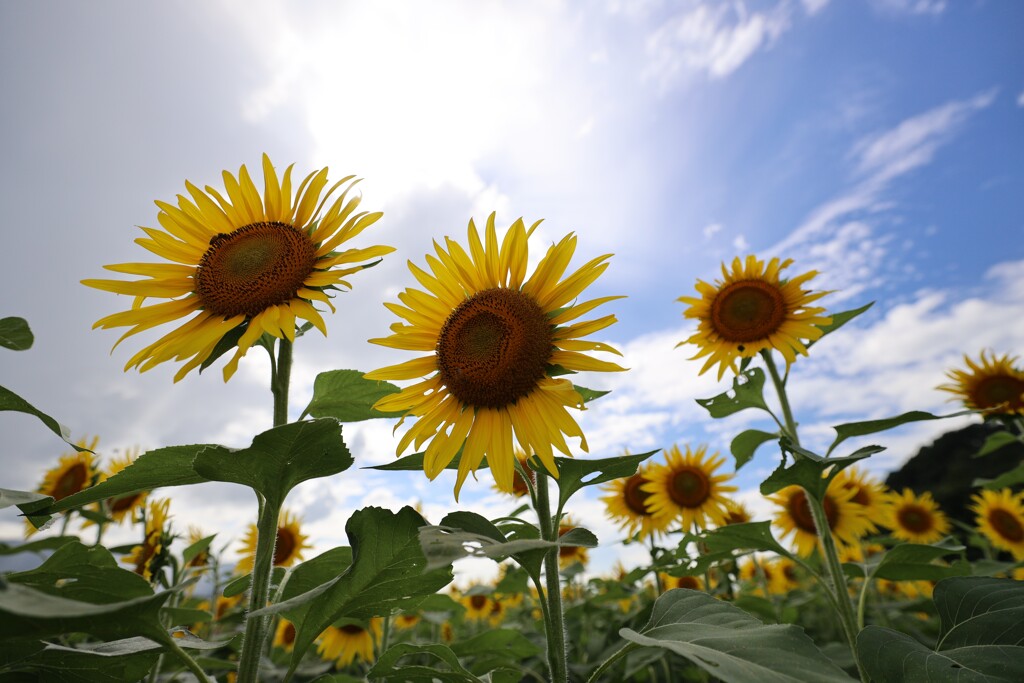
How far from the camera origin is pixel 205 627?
269 inches

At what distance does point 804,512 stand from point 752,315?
7.58ft

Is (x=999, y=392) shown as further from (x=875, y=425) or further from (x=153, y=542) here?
(x=153, y=542)

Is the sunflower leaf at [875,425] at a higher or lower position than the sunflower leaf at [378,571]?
higher

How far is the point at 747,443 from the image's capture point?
3.44 metres

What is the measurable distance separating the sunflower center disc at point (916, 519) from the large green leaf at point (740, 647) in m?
7.72

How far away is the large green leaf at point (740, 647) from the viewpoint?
1.23 m

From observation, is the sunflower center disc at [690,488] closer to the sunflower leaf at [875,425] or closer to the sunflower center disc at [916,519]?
the sunflower leaf at [875,425]

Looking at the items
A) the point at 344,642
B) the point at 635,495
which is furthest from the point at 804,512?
the point at 344,642

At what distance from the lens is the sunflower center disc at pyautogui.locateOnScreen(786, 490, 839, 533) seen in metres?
5.25

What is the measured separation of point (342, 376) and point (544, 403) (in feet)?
2.36

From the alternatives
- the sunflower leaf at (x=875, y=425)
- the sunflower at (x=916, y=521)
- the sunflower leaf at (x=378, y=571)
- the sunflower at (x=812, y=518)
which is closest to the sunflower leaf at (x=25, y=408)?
the sunflower leaf at (x=378, y=571)

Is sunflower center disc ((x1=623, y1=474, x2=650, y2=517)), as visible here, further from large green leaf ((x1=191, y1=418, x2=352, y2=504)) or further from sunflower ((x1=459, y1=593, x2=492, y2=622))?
large green leaf ((x1=191, y1=418, x2=352, y2=504))

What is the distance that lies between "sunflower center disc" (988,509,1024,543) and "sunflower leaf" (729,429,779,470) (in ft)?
18.7

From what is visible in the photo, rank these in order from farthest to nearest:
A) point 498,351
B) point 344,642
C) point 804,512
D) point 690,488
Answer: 1. point 344,642
2. point 690,488
3. point 804,512
4. point 498,351
